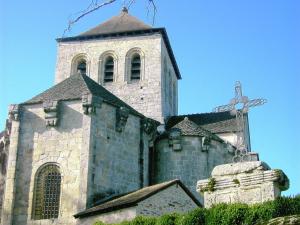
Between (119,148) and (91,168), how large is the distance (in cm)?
185

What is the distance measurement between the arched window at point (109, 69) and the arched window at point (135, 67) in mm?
1239

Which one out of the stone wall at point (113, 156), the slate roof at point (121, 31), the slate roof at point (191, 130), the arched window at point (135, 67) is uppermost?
the slate roof at point (121, 31)

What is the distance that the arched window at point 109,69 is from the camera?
1200 inches

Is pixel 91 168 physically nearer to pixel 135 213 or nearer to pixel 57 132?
pixel 57 132

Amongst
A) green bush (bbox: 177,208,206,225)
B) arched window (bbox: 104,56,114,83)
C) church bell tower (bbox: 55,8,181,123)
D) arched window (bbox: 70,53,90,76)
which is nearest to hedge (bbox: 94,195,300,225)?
green bush (bbox: 177,208,206,225)

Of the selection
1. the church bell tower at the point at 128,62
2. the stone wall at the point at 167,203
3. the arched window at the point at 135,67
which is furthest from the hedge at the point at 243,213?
the arched window at the point at 135,67

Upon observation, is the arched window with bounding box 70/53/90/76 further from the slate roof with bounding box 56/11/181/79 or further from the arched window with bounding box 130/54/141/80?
the arched window with bounding box 130/54/141/80

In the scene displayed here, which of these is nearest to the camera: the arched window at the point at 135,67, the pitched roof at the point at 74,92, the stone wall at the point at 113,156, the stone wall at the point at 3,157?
the stone wall at the point at 113,156

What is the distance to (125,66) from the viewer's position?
99.5 ft

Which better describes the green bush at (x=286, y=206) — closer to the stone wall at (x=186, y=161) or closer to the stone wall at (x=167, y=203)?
the stone wall at (x=167, y=203)

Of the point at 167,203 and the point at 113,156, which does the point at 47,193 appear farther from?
the point at 167,203

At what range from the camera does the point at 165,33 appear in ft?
101

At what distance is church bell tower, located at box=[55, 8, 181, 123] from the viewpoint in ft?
95.5

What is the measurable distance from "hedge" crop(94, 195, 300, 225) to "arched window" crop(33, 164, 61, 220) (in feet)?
27.5
